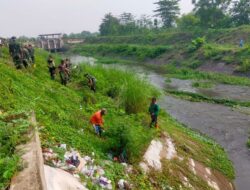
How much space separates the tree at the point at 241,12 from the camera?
6721 centimetres

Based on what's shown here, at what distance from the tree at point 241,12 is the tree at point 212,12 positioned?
2191 millimetres

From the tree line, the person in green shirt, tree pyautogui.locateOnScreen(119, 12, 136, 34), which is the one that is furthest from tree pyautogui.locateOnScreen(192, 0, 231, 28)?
the person in green shirt

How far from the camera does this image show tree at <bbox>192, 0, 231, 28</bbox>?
71.7 metres

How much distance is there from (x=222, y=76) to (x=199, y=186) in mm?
27586

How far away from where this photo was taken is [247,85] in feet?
114

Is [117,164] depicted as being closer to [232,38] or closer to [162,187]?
[162,187]

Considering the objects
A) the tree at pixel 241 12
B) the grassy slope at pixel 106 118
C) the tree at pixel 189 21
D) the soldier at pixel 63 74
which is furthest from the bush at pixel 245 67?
the tree at pixel 189 21

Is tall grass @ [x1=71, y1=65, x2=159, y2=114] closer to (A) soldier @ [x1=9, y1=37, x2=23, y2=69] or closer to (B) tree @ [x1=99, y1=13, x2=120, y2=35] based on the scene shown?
(A) soldier @ [x1=9, y1=37, x2=23, y2=69]

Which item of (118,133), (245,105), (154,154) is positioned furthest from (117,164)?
(245,105)

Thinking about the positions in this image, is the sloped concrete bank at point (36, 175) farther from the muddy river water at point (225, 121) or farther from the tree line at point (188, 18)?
the tree line at point (188, 18)

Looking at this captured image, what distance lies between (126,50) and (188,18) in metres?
17.8

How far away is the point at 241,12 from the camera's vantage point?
6838cm

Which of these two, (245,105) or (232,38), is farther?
(232,38)

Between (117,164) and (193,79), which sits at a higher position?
(117,164)
